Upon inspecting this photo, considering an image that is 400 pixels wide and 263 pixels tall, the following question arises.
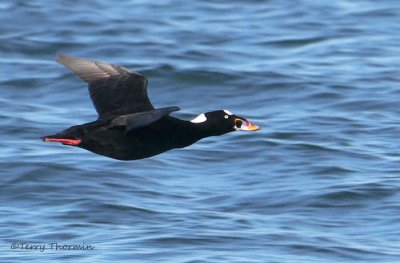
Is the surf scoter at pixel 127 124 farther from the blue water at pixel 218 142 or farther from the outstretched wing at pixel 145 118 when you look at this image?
the blue water at pixel 218 142

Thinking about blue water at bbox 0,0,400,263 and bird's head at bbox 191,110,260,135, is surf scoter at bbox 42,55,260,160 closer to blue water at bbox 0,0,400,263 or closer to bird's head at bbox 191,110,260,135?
bird's head at bbox 191,110,260,135

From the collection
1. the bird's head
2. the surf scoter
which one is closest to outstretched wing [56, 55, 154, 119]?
the surf scoter

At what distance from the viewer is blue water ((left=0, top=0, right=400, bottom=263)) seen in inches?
378

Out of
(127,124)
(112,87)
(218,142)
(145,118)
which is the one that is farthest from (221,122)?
(218,142)

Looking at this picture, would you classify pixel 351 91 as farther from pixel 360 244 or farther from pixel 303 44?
pixel 360 244

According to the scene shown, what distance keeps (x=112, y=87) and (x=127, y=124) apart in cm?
→ 115

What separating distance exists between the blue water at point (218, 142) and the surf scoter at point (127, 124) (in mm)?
831

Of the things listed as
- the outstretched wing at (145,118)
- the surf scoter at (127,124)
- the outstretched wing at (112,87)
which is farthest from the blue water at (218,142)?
the outstretched wing at (145,118)

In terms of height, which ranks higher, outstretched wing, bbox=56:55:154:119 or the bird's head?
outstretched wing, bbox=56:55:154:119

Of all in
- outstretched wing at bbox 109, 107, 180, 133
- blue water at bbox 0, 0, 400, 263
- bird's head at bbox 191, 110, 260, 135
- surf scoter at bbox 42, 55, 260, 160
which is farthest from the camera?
blue water at bbox 0, 0, 400, 263

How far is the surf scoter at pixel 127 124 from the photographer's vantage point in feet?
27.7

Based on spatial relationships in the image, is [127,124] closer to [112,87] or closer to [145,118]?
[145,118]

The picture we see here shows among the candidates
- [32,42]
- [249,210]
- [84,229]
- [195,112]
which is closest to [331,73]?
[195,112]

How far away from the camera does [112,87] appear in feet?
30.6
